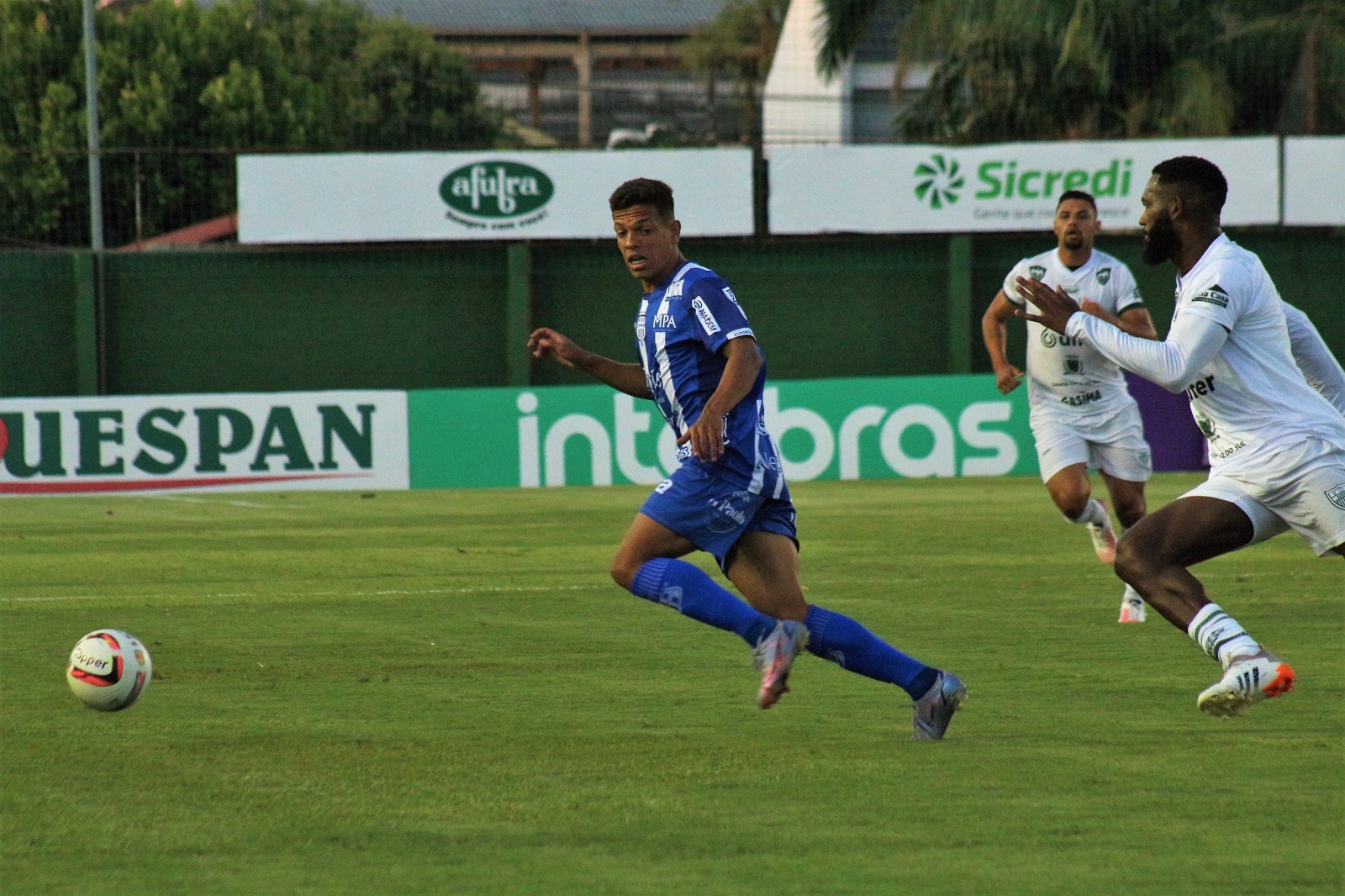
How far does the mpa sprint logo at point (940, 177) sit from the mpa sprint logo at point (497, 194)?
4.96 meters

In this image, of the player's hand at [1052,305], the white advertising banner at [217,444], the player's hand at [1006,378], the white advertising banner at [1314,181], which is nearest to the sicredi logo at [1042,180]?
the white advertising banner at [1314,181]

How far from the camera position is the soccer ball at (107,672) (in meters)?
6.89

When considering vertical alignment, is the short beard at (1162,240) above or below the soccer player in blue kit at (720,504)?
above

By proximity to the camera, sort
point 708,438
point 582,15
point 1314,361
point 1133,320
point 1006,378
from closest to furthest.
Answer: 1. point 708,438
2. point 1314,361
3. point 1133,320
4. point 1006,378
5. point 582,15

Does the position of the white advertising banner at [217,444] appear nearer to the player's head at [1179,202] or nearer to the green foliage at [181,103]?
the green foliage at [181,103]

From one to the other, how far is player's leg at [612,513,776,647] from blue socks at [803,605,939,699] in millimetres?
189

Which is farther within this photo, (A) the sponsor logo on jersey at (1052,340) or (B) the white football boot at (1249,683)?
(A) the sponsor logo on jersey at (1052,340)

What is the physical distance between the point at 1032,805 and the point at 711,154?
18891 millimetres

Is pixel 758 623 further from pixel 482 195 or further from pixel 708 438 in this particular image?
pixel 482 195

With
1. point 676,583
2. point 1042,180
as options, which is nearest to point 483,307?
point 1042,180

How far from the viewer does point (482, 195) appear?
23.5 m

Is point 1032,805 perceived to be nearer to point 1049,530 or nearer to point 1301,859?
point 1301,859

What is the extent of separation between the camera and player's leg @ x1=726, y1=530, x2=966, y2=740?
240 inches

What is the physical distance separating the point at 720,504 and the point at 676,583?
0.32 m
